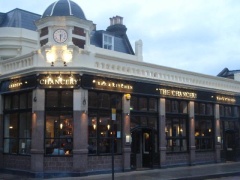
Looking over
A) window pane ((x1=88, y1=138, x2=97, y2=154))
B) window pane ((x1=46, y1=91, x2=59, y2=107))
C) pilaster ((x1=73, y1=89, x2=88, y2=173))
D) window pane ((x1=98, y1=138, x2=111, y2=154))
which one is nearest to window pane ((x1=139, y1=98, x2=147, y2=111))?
window pane ((x1=98, y1=138, x2=111, y2=154))

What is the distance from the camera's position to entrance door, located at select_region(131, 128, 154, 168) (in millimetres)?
22788

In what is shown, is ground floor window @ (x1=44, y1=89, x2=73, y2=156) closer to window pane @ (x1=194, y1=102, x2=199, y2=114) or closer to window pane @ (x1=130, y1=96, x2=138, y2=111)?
window pane @ (x1=130, y1=96, x2=138, y2=111)

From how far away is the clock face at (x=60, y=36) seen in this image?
20.2 m

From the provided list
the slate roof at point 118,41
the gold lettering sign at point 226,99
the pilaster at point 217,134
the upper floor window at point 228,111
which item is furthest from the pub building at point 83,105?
the slate roof at point 118,41

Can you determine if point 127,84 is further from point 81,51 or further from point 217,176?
point 217,176

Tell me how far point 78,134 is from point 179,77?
29.1 ft

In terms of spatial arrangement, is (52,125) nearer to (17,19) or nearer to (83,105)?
(83,105)

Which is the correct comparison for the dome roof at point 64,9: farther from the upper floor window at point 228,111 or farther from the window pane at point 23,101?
the upper floor window at point 228,111

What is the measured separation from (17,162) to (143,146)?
24.8 ft

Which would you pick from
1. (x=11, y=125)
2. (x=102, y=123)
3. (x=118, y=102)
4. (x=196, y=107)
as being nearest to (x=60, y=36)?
(x=118, y=102)

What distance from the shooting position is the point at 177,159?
80.7 feet

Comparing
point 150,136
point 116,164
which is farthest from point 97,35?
point 116,164

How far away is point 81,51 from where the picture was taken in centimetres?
1981

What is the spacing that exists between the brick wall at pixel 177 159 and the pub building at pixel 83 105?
0.06 m
